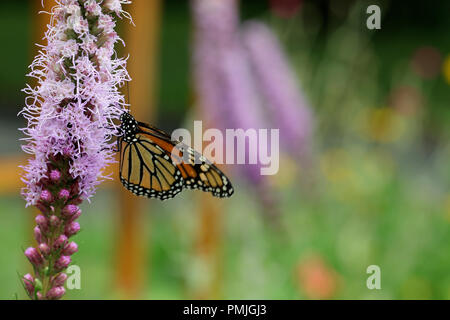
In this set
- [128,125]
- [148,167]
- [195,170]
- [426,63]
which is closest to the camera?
[128,125]

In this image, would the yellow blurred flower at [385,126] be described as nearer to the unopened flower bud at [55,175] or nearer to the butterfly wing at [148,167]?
the butterfly wing at [148,167]

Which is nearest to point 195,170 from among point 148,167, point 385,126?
point 148,167
